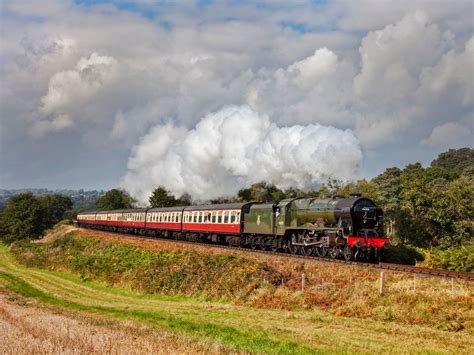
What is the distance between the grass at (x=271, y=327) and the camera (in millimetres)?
14562

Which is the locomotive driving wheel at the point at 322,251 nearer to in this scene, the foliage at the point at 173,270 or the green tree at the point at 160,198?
the foliage at the point at 173,270

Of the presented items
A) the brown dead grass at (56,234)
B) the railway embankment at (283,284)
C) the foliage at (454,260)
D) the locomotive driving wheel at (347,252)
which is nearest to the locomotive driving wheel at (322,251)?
the locomotive driving wheel at (347,252)

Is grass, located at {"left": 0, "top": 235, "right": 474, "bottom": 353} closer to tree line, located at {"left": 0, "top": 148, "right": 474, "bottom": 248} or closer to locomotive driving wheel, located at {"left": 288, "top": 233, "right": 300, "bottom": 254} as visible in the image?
locomotive driving wheel, located at {"left": 288, "top": 233, "right": 300, "bottom": 254}

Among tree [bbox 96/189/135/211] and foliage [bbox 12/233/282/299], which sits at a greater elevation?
tree [bbox 96/189/135/211]

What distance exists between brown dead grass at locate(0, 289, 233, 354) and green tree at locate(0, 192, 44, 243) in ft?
276

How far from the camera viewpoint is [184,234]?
49.8 m

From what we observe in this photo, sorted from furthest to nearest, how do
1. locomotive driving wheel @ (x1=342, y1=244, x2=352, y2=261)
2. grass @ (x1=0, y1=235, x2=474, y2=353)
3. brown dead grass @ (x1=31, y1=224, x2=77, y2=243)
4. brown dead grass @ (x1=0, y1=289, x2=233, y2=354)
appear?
brown dead grass @ (x1=31, y1=224, x2=77, y2=243)
locomotive driving wheel @ (x1=342, y1=244, x2=352, y2=261)
grass @ (x1=0, y1=235, x2=474, y2=353)
brown dead grass @ (x1=0, y1=289, x2=233, y2=354)

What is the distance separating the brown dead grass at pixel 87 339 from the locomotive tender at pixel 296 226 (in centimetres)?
1365

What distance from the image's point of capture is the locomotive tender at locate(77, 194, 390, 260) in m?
27.3

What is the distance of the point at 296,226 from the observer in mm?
31375

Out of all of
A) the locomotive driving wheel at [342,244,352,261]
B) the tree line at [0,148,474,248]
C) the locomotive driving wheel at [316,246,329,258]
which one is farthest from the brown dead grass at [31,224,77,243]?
the locomotive driving wheel at [342,244,352,261]

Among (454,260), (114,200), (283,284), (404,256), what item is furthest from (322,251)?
(114,200)

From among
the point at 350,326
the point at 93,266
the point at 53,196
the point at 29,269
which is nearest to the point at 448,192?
the point at 350,326

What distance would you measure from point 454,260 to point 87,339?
18.3 m
